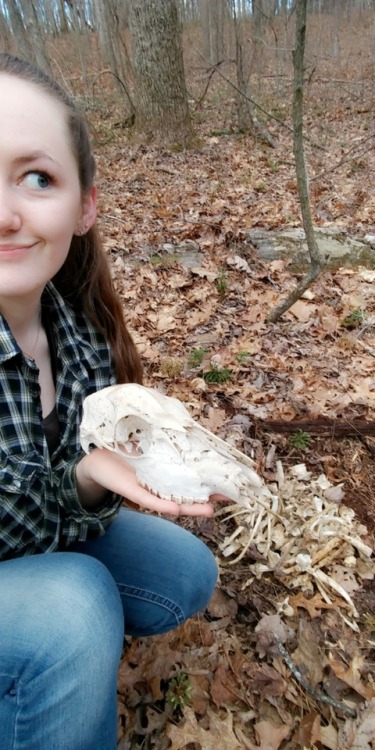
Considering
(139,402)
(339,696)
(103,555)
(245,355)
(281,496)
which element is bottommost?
(339,696)

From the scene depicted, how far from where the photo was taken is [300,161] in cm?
353

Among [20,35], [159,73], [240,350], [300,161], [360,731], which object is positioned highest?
[20,35]

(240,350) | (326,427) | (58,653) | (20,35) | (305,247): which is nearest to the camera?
(58,653)

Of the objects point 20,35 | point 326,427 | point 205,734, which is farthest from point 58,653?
point 20,35

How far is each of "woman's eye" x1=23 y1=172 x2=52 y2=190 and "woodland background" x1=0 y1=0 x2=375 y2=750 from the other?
1835mm

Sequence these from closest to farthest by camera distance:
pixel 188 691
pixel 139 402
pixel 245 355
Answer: pixel 139 402
pixel 188 691
pixel 245 355

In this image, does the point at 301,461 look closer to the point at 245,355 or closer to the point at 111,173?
the point at 245,355

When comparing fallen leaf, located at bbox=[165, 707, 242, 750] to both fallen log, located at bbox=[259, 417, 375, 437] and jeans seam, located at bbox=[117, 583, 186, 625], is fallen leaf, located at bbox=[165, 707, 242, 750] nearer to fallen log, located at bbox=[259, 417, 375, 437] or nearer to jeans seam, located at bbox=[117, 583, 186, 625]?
jeans seam, located at bbox=[117, 583, 186, 625]

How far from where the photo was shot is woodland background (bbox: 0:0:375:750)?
1891 mm

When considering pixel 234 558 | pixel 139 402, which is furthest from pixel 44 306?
pixel 234 558

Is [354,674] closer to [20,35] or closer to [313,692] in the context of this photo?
[313,692]

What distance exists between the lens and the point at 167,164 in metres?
8.26

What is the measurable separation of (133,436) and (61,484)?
0.35 meters

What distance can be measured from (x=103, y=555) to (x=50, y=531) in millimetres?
277
